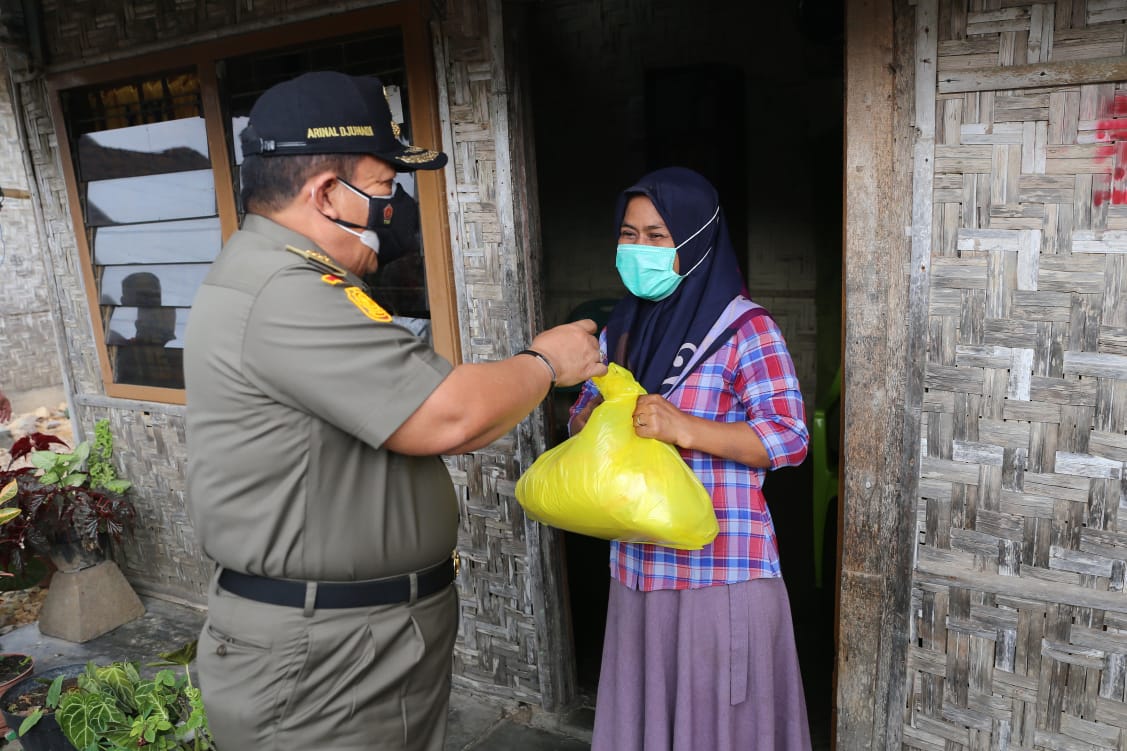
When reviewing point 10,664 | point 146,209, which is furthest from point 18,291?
point 10,664

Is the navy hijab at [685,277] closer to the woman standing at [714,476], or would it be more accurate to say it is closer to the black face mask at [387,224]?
the woman standing at [714,476]

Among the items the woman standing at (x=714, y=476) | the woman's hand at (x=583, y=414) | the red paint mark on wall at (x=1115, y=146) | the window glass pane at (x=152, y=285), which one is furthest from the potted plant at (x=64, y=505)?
the red paint mark on wall at (x=1115, y=146)

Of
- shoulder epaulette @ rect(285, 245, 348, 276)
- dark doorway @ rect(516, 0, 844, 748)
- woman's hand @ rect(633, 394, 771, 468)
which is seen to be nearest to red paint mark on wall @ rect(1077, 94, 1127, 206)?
woman's hand @ rect(633, 394, 771, 468)

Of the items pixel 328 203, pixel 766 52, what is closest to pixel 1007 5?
pixel 328 203

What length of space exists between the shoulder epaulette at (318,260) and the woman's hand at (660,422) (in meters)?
0.80

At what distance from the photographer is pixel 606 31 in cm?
551

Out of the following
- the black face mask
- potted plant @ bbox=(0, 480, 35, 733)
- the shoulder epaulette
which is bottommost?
potted plant @ bbox=(0, 480, 35, 733)

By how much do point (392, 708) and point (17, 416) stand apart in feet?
28.5

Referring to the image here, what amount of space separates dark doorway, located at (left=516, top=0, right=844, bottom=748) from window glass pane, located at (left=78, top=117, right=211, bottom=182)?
1.67 meters

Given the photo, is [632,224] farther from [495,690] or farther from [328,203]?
[495,690]

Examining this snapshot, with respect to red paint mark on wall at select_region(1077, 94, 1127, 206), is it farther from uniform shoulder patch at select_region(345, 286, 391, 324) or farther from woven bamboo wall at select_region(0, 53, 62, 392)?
woven bamboo wall at select_region(0, 53, 62, 392)

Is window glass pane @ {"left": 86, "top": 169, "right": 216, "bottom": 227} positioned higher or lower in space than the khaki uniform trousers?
higher

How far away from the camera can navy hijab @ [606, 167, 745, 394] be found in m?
2.18

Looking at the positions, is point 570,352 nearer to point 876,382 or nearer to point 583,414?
point 583,414
